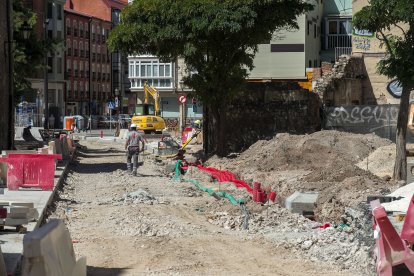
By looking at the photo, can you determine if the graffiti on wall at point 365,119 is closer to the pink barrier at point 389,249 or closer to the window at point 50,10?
the pink barrier at point 389,249

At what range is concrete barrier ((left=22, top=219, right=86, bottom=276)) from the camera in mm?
8070

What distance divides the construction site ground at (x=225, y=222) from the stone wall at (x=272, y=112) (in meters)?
11.7

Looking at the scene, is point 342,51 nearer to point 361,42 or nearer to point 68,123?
point 361,42

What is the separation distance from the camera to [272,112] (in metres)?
43.9

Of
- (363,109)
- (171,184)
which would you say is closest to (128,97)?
(363,109)

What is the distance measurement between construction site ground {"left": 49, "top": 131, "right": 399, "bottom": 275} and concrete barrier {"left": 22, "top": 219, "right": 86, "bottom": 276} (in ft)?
7.86

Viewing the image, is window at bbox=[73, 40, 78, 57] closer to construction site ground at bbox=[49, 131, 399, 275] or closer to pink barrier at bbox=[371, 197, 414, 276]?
construction site ground at bbox=[49, 131, 399, 275]

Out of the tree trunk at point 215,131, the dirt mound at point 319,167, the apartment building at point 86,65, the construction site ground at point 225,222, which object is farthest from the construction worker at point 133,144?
the apartment building at point 86,65

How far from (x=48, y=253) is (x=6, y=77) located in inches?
925

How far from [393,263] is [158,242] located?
4413mm

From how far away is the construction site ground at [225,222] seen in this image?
12.5 m

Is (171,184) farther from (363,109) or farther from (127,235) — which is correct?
(363,109)

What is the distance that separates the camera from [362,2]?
52.1 metres

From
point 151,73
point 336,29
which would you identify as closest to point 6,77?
point 336,29
